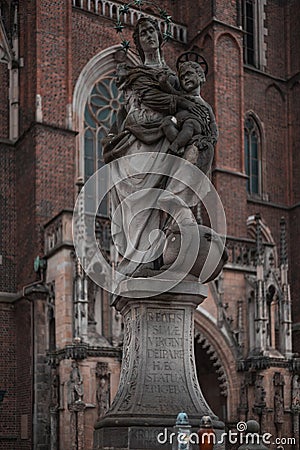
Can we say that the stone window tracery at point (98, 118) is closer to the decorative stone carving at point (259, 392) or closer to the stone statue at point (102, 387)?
the stone statue at point (102, 387)

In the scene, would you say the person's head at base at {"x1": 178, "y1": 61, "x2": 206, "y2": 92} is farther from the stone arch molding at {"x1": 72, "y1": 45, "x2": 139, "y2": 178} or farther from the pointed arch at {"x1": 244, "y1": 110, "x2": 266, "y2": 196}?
the pointed arch at {"x1": 244, "y1": 110, "x2": 266, "y2": 196}

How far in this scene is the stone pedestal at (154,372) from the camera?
5641 mm

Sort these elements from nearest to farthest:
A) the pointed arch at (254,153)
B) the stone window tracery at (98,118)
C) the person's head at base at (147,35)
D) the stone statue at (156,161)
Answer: the stone statue at (156,161) < the person's head at base at (147,35) < the stone window tracery at (98,118) < the pointed arch at (254,153)

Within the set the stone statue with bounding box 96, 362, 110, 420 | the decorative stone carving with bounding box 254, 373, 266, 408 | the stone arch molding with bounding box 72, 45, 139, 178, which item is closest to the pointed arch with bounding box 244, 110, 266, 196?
the stone arch molding with bounding box 72, 45, 139, 178

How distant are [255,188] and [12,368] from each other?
1046cm

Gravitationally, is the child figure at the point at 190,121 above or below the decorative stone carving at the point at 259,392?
above

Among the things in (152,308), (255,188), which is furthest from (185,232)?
(255,188)

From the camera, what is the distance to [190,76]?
21.1ft

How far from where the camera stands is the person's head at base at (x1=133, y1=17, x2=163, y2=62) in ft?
21.5

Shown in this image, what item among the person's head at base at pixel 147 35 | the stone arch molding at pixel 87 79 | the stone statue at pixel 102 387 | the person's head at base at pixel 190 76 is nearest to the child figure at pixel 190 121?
the person's head at base at pixel 190 76

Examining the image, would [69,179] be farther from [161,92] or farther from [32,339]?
[161,92]

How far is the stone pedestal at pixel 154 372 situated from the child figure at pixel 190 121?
1004mm

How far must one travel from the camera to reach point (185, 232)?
5.98 metres

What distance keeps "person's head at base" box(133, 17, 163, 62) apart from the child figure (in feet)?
0.92
